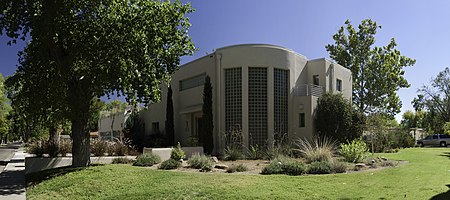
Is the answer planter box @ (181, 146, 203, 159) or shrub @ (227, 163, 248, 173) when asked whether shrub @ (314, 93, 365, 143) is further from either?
shrub @ (227, 163, 248, 173)

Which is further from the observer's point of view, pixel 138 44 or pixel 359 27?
pixel 359 27

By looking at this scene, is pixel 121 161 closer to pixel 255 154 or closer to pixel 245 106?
pixel 255 154

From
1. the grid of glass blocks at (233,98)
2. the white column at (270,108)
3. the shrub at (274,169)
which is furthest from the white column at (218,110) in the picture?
the shrub at (274,169)

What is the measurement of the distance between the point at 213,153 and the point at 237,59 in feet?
18.5

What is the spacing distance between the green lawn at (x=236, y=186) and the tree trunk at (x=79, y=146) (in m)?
1.57

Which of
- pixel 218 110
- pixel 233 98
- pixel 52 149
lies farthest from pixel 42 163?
pixel 233 98

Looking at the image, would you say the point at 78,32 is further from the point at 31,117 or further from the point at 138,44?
the point at 31,117

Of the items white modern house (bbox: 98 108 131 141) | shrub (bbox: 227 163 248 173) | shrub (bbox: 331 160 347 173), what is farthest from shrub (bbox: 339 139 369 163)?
white modern house (bbox: 98 108 131 141)

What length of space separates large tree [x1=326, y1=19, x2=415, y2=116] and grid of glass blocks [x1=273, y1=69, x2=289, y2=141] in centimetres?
2308

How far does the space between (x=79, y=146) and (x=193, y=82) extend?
38.9 feet

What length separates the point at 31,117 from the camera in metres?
15.3

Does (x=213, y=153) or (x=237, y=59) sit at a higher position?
(x=237, y=59)

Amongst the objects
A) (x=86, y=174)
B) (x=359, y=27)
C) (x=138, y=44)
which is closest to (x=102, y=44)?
(x=138, y=44)

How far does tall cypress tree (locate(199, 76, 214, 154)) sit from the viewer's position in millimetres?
21844
